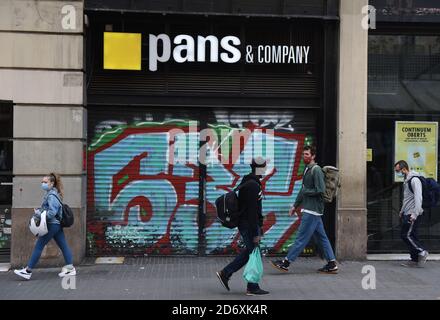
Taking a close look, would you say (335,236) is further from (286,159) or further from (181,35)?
(181,35)

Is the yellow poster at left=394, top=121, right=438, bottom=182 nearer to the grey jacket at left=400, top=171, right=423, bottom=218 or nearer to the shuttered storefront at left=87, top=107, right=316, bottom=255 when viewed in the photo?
the grey jacket at left=400, top=171, right=423, bottom=218

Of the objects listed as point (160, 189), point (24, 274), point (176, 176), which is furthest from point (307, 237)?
point (24, 274)

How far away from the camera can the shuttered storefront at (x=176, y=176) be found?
34.0ft

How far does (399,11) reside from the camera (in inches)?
410

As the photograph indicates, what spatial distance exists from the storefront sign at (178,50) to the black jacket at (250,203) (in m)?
3.39

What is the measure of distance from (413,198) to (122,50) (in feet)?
18.4

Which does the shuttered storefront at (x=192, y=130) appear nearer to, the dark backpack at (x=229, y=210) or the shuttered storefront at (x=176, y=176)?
the shuttered storefront at (x=176, y=176)

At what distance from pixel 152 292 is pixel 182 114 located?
364 cm

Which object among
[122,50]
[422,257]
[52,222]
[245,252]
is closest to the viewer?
[245,252]

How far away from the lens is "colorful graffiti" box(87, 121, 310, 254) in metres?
10.4

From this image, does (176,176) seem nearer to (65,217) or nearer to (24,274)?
(65,217)

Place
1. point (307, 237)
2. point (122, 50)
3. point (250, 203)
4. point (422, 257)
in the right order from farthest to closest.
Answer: point (122, 50)
point (422, 257)
point (307, 237)
point (250, 203)

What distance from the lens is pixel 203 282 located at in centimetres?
860

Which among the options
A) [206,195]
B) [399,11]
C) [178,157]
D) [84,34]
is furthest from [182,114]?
[399,11]
